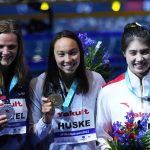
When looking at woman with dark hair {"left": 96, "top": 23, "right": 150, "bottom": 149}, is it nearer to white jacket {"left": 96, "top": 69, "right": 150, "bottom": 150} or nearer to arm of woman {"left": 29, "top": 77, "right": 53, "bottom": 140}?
white jacket {"left": 96, "top": 69, "right": 150, "bottom": 150}

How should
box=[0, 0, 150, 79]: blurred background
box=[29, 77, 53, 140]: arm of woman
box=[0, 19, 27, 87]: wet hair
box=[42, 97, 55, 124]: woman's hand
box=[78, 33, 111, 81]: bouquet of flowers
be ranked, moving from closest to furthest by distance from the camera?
box=[42, 97, 55, 124]: woman's hand < box=[29, 77, 53, 140]: arm of woman < box=[0, 19, 27, 87]: wet hair < box=[78, 33, 111, 81]: bouquet of flowers < box=[0, 0, 150, 79]: blurred background

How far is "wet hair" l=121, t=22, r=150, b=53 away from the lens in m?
2.28

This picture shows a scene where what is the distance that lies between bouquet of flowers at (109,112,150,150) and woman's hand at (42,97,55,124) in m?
0.41

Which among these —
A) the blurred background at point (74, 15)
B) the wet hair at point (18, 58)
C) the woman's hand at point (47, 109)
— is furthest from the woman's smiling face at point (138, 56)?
the blurred background at point (74, 15)

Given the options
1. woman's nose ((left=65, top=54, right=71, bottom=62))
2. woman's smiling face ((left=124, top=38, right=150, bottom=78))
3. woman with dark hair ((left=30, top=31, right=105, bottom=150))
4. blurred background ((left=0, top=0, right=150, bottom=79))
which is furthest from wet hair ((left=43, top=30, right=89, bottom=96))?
blurred background ((left=0, top=0, right=150, bottom=79))

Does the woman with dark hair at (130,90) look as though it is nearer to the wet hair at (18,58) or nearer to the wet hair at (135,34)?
the wet hair at (135,34)

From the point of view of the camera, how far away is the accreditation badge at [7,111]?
2244 mm

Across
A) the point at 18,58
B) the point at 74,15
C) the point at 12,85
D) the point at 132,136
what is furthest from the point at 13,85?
the point at 74,15

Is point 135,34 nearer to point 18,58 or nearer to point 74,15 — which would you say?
point 18,58

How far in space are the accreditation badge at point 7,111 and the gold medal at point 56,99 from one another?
0.75 feet

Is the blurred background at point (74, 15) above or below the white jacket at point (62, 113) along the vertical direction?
above

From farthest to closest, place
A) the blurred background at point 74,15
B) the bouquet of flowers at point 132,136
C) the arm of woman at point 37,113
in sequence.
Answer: the blurred background at point 74,15, the arm of woman at point 37,113, the bouquet of flowers at point 132,136

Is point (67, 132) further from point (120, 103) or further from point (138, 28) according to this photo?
point (138, 28)

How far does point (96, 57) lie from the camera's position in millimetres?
2852
